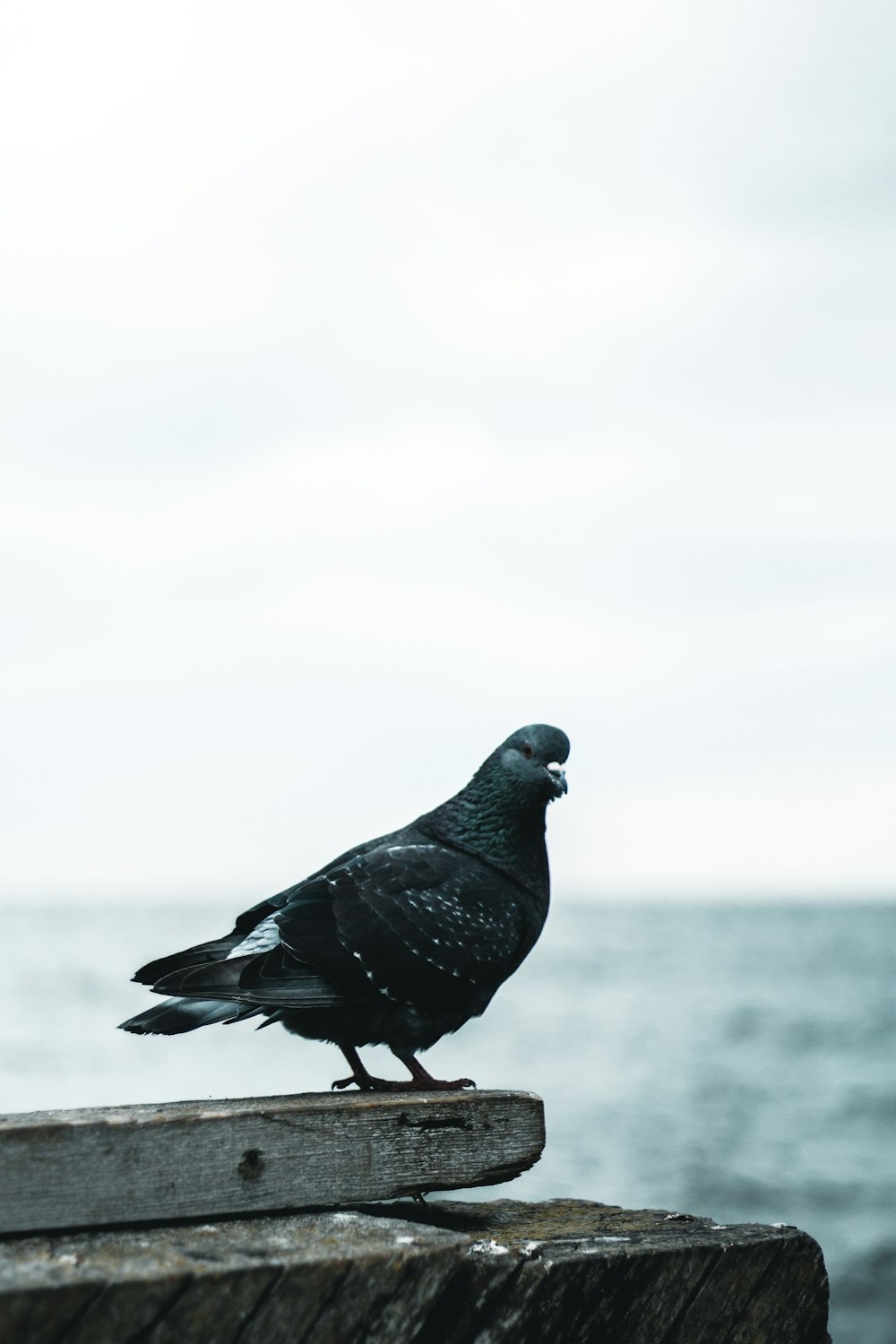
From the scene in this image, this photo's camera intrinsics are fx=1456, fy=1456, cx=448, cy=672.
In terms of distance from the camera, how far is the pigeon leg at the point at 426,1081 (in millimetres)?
3627

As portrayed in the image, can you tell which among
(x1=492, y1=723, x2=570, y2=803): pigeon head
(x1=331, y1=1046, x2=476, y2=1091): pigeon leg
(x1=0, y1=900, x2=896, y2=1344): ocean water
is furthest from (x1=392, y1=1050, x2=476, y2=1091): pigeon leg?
(x1=0, y1=900, x2=896, y2=1344): ocean water

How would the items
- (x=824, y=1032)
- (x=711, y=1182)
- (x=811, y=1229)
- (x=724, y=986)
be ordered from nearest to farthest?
1. (x=811, y=1229)
2. (x=711, y=1182)
3. (x=824, y=1032)
4. (x=724, y=986)

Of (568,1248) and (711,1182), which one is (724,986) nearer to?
(711,1182)

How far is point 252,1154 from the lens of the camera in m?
2.60

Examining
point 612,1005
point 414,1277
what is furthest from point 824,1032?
point 414,1277

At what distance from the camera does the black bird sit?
155 inches

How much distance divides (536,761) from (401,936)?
88cm

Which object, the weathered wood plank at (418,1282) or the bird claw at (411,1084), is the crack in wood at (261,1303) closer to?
the weathered wood plank at (418,1282)

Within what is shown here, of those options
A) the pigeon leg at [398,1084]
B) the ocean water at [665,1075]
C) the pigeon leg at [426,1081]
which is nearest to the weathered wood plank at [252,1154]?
the pigeon leg at [426,1081]

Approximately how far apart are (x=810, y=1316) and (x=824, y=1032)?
33519 millimetres

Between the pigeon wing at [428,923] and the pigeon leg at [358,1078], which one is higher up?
the pigeon wing at [428,923]

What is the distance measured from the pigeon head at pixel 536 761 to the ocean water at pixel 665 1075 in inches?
337

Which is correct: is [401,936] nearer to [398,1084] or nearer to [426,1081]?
[426,1081]

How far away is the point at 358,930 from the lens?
14.0ft
